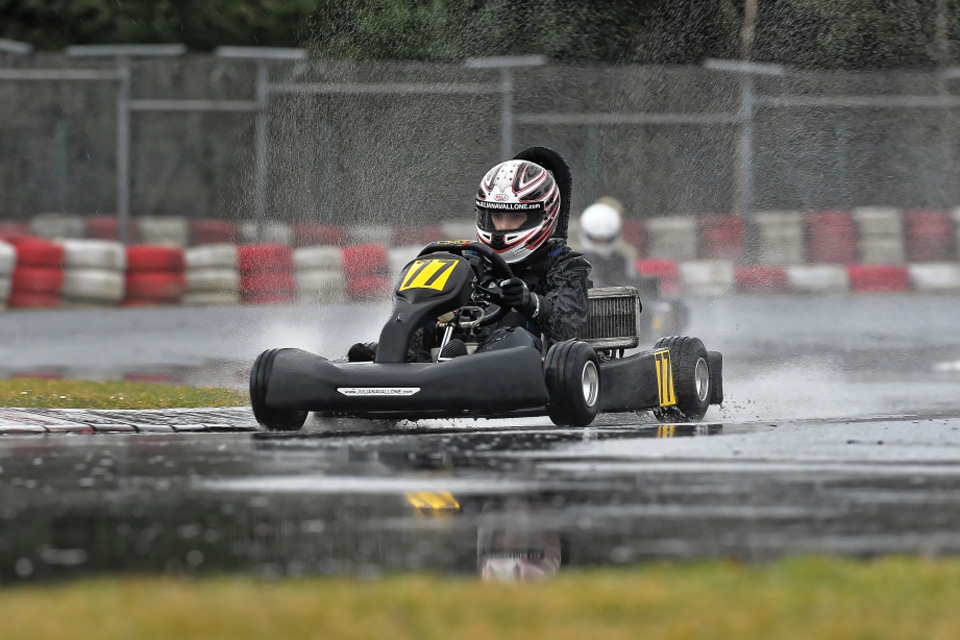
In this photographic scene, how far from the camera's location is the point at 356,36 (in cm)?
2614

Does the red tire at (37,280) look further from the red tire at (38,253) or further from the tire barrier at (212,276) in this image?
the tire barrier at (212,276)

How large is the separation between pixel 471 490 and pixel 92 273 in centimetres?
Answer: 1575

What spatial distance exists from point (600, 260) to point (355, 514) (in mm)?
9451

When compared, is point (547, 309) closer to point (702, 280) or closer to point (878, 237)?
point (702, 280)

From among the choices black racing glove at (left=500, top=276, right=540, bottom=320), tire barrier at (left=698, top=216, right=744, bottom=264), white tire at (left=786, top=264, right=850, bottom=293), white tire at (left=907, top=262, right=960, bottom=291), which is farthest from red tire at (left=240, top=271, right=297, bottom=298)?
black racing glove at (left=500, top=276, right=540, bottom=320)

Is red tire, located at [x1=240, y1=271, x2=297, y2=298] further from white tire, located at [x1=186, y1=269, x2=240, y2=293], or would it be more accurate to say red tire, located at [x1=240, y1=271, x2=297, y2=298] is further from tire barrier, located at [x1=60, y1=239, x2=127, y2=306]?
tire barrier, located at [x1=60, y1=239, x2=127, y2=306]

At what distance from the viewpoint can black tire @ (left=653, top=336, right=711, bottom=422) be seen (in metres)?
11.5

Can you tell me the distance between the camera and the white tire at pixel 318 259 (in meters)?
22.1

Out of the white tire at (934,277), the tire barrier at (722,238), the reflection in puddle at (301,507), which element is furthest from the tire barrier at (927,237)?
the reflection in puddle at (301,507)

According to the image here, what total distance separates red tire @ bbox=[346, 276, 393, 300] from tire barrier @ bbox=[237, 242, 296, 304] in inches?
29.6

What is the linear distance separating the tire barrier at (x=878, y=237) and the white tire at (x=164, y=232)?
869cm

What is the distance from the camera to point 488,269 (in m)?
10.6

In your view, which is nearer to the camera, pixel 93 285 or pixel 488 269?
pixel 488 269

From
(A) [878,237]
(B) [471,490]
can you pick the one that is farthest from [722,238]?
(B) [471,490]
